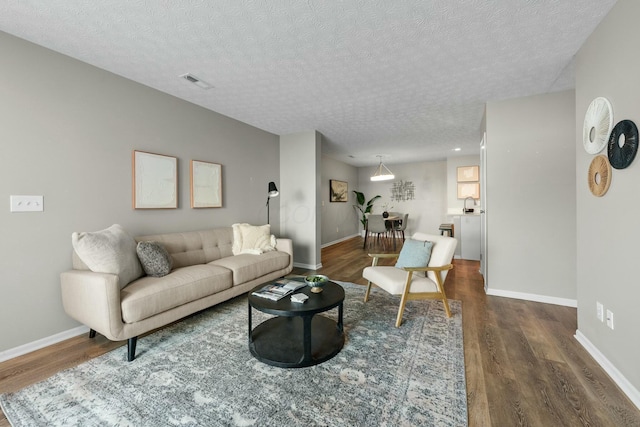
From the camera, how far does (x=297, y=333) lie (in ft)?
7.20

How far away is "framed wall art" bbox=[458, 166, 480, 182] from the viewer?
6.51 m

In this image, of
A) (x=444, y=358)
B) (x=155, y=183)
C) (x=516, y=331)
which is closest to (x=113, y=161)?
(x=155, y=183)

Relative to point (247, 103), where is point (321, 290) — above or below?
below

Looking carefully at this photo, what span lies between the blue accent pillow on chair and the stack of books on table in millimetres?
1167

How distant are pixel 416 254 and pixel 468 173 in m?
4.88

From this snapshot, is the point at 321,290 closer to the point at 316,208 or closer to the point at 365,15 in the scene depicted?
the point at 365,15

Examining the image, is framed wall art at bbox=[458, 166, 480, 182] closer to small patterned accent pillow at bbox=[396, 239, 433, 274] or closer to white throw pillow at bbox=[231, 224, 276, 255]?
small patterned accent pillow at bbox=[396, 239, 433, 274]

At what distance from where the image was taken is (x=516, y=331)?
231cm

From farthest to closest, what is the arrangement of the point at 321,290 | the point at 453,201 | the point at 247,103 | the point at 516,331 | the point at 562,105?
the point at 453,201 < the point at 247,103 < the point at 562,105 < the point at 516,331 < the point at 321,290

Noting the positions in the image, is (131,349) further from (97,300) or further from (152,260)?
(152,260)

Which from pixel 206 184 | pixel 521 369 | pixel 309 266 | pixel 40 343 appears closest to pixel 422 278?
pixel 521 369

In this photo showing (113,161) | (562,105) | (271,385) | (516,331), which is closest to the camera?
(271,385)

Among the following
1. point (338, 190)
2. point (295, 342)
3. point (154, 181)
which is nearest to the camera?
point (295, 342)

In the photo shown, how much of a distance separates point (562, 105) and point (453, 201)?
4.02 metres
